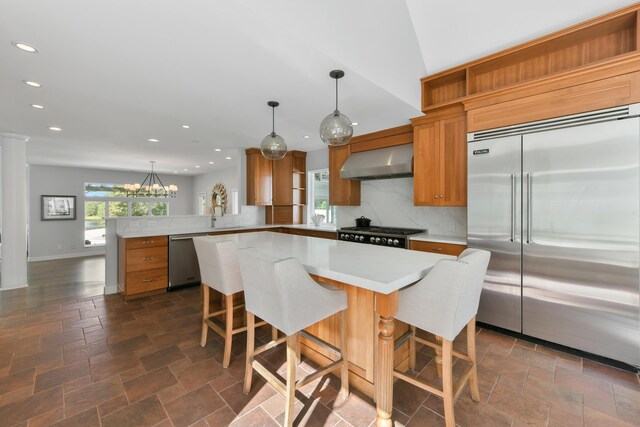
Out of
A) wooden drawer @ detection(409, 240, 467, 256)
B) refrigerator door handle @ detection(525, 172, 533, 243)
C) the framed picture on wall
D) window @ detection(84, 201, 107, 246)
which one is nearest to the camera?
refrigerator door handle @ detection(525, 172, 533, 243)

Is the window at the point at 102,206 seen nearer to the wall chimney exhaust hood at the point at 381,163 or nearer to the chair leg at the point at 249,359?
the wall chimney exhaust hood at the point at 381,163

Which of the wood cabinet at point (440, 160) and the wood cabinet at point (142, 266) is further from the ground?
the wood cabinet at point (440, 160)

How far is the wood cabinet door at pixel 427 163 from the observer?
3.29m

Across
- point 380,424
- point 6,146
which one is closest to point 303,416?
point 380,424

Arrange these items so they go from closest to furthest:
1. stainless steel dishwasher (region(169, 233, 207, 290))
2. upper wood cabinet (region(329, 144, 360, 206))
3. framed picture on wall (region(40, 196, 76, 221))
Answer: stainless steel dishwasher (region(169, 233, 207, 290)) < upper wood cabinet (region(329, 144, 360, 206)) < framed picture on wall (region(40, 196, 76, 221))

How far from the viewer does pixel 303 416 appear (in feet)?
5.32

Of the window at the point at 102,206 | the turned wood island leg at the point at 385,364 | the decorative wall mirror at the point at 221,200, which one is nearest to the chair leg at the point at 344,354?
the turned wood island leg at the point at 385,364

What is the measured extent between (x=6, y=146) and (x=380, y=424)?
6.06 meters

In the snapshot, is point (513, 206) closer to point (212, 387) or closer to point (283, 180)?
point (212, 387)

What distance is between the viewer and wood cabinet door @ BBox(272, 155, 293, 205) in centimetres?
554

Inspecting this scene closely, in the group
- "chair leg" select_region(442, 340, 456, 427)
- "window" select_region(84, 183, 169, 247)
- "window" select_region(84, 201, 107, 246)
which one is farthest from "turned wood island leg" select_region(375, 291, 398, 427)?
"window" select_region(84, 201, 107, 246)

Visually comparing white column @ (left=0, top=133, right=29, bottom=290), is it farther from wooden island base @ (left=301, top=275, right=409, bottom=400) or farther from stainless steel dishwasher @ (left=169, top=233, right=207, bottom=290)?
wooden island base @ (left=301, top=275, right=409, bottom=400)

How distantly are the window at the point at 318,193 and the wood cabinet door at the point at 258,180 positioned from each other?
3.03 ft

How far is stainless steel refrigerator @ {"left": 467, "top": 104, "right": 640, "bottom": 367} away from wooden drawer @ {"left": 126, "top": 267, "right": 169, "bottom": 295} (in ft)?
13.3
